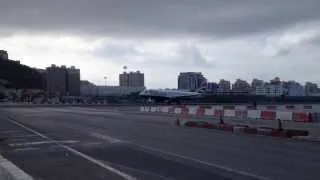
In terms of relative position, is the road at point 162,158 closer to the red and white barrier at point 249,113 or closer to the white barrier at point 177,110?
the red and white barrier at point 249,113

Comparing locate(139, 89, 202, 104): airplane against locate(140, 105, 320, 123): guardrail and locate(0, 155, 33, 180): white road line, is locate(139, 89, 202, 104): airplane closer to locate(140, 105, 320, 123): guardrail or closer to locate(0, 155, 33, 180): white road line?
locate(140, 105, 320, 123): guardrail

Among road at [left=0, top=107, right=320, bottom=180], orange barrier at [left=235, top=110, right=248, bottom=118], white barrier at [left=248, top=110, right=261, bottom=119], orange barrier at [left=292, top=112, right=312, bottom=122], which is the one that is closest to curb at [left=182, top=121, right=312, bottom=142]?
road at [left=0, top=107, right=320, bottom=180]

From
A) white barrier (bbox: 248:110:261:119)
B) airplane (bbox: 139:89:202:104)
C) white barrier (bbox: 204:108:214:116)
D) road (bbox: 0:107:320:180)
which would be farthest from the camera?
airplane (bbox: 139:89:202:104)

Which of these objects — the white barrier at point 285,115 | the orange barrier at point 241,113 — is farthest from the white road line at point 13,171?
the orange barrier at point 241,113

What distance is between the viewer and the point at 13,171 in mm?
14570

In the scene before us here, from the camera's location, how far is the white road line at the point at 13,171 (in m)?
13.4

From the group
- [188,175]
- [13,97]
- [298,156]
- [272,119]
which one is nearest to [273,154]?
[298,156]

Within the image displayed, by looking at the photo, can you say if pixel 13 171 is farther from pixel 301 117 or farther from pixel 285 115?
pixel 285 115

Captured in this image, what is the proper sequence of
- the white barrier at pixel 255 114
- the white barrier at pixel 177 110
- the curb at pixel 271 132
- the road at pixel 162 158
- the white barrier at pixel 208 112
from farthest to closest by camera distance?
the white barrier at pixel 177 110, the white barrier at pixel 208 112, the white barrier at pixel 255 114, the curb at pixel 271 132, the road at pixel 162 158

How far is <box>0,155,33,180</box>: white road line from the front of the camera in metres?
13.4

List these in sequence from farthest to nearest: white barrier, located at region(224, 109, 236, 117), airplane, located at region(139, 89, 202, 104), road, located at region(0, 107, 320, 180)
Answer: airplane, located at region(139, 89, 202, 104) → white barrier, located at region(224, 109, 236, 117) → road, located at region(0, 107, 320, 180)

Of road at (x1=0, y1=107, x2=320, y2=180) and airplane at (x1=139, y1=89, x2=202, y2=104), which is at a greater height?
airplane at (x1=139, y1=89, x2=202, y2=104)

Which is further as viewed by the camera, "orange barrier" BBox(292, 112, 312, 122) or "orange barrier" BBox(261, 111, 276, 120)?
"orange barrier" BBox(261, 111, 276, 120)

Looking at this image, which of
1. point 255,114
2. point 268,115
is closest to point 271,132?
point 268,115
